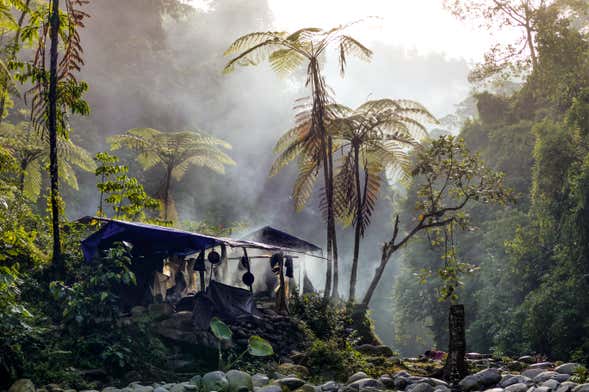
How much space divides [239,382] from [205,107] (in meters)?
28.7

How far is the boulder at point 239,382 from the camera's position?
8773mm

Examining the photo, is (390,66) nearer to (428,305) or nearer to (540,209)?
(428,305)

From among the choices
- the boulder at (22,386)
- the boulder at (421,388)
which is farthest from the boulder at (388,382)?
the boulder at (22,386)

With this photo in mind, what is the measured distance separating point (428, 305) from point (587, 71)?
1282 centimetres

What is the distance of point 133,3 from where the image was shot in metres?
34.4

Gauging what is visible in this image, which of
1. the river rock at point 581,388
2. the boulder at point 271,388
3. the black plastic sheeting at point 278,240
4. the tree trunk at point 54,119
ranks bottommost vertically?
the boulder at point 271,388

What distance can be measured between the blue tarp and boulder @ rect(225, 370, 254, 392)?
9.75ft

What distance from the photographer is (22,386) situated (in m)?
7.66

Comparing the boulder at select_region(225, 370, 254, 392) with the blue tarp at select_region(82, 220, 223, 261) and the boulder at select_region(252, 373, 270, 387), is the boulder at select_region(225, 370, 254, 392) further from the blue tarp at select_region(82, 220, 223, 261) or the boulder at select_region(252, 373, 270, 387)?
the blue tarp at select_region(82, 220, 223, 261)

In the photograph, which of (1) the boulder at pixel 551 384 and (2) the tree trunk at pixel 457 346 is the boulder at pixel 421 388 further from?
(1) the boulder at pixel 551 384

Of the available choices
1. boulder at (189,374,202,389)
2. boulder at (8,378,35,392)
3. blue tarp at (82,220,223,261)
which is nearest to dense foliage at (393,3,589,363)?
blue tarp at (82,220,223,261)

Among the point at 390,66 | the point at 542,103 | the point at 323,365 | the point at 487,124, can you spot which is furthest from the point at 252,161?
the point at 390,66

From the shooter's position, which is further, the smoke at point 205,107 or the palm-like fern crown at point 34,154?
the smoke at point 205,107

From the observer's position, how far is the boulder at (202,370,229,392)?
28.5ft
